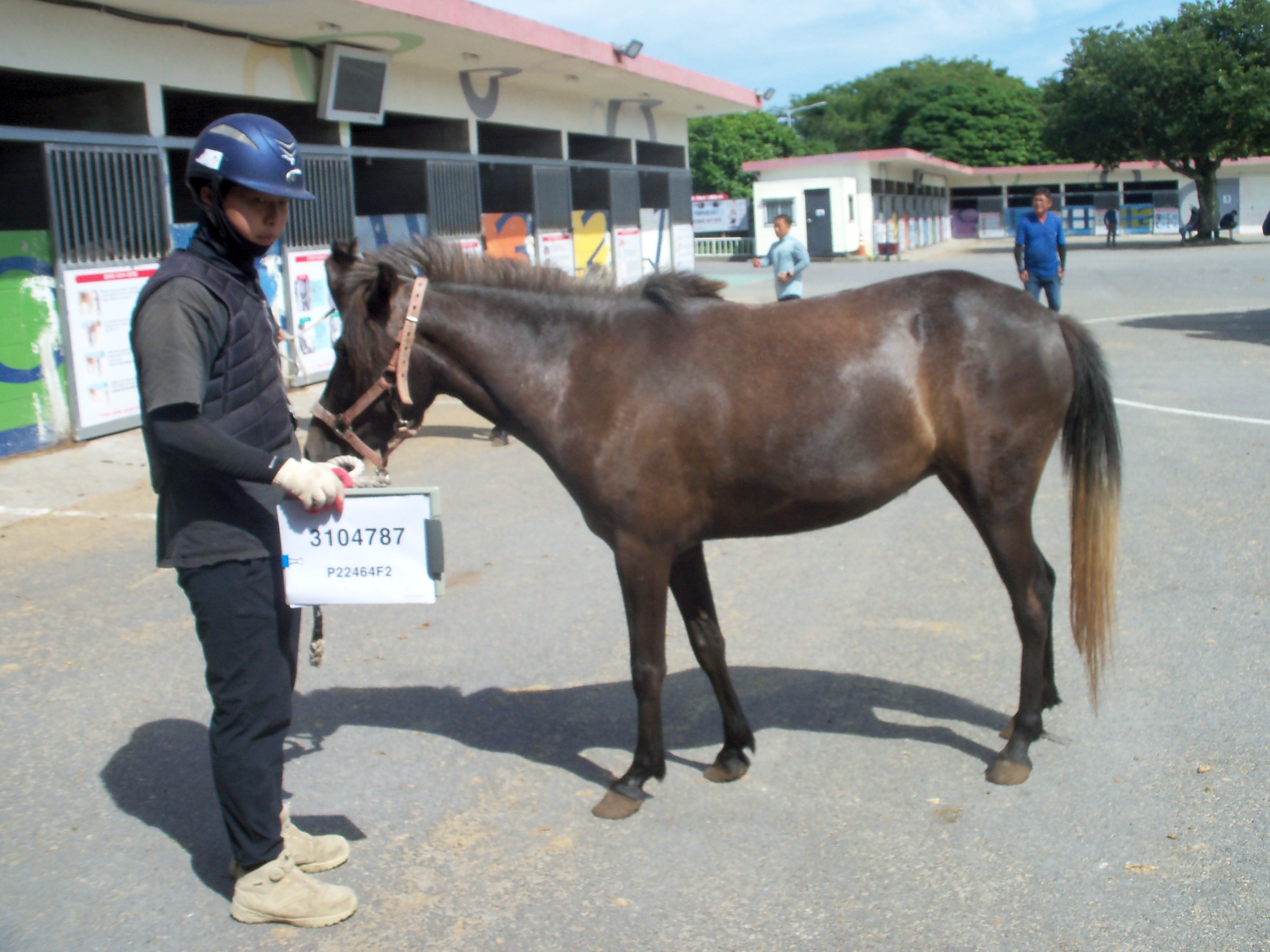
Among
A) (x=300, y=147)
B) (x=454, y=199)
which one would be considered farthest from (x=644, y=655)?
(x=454, y=199)

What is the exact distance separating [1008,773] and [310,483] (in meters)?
2.47

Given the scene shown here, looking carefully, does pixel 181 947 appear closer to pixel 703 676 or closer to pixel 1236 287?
pixel 703 676

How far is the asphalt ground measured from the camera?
113 inches

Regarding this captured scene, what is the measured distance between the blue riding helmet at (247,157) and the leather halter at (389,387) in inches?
30.3

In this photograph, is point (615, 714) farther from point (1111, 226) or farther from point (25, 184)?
point (1111, 226)

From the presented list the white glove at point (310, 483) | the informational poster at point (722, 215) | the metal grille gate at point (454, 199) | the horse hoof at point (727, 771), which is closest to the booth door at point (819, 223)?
the informational poster at point (722, 215)

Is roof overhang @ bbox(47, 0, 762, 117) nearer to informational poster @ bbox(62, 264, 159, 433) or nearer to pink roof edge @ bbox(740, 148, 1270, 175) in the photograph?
informational poster @ bbox(62, 264, 159, 433)

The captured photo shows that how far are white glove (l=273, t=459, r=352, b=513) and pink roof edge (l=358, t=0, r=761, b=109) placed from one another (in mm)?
10216

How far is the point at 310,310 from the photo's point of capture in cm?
1304

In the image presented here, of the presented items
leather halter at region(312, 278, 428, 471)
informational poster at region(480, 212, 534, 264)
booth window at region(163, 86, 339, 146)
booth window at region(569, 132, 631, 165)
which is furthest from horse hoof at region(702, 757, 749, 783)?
booth window at region(569, 132, 631, 165)

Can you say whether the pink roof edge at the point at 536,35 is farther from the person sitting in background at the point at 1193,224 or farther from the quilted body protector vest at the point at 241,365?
the person sitting in background at the point at 1193,224

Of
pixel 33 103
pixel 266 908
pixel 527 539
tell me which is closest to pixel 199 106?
pixel 33 103

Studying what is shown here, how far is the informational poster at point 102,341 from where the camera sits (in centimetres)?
984

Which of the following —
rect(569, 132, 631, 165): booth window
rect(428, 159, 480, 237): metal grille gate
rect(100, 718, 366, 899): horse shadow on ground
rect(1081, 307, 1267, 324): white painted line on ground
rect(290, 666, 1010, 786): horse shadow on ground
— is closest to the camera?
rect(100, 718, 366, 899): horse shadow on ground
